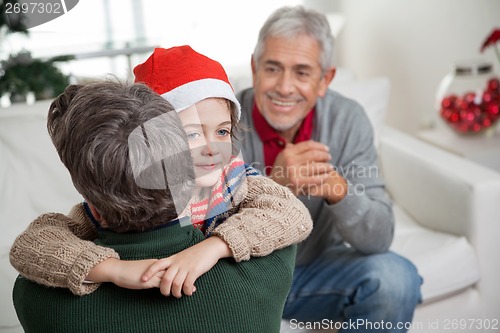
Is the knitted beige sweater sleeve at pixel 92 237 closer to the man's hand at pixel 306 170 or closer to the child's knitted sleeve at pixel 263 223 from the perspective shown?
the child's knitted sleeve at pixel 263 223

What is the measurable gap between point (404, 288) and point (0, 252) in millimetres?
952

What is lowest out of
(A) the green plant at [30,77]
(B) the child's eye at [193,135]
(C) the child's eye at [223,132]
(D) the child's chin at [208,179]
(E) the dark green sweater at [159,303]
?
(A) the green plant at [30,77]

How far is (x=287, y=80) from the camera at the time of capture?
152cm

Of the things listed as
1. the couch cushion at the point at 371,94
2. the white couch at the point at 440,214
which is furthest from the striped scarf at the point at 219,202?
the couch cushion at the point at 371,94

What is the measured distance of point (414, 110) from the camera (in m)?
3.32

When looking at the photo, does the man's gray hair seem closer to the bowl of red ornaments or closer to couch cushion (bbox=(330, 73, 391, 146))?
couch cushion (bbox=(330, 73, 391, 146))

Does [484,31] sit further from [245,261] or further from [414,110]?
[245,261]

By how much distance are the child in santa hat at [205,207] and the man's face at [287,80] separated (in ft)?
2.17

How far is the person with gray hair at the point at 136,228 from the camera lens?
0.64m

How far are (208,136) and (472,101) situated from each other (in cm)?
181

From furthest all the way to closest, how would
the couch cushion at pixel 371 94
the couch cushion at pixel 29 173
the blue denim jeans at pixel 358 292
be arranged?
the couch cushion at pixel 371 94, the couch cushion at pixel 29 173, the blue denim jeans at pixel 358 292

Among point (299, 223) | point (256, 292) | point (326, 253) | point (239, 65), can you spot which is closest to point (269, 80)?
point (326, 253)

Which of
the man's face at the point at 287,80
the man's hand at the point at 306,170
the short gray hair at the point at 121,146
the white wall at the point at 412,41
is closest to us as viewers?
the short gray hair at the point at 121,146

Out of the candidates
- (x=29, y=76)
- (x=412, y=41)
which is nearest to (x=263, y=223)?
(x=29, y=76)
